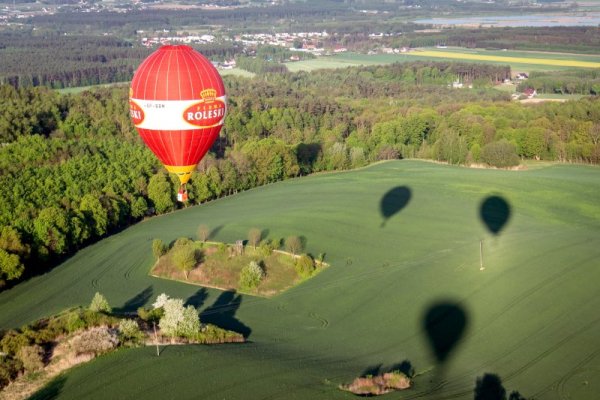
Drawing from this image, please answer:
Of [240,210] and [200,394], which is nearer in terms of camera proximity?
[200,394]

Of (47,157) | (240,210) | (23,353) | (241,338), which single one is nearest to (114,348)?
(23,353)

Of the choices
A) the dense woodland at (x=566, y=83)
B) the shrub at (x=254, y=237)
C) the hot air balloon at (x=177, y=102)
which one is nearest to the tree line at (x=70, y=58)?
the dense woodland at (x=566, y=83)

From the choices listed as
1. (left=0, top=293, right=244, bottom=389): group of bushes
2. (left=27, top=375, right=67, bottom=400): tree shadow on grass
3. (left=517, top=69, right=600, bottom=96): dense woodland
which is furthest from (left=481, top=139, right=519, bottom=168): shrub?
(left=27, top=375, right=67, bottom=400): tree shadow on grass

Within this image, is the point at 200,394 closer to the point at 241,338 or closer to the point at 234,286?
the point at 241,338

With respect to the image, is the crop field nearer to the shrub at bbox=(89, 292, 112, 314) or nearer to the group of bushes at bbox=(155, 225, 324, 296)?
the group of bushes at bbox=(155, 225, 324, 296)

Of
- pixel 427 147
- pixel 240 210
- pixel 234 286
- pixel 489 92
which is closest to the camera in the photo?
pixel 234 286

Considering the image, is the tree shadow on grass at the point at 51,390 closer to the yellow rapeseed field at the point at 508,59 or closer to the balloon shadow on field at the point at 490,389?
the balloon shadow on field at the point at 490,389

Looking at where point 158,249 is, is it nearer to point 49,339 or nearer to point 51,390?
point 49,339

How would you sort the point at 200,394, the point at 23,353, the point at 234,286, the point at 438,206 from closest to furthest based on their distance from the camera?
1. the point at 200,394
2. the point at 23,353
3. the point at 234,286
4. the point at 438,206
